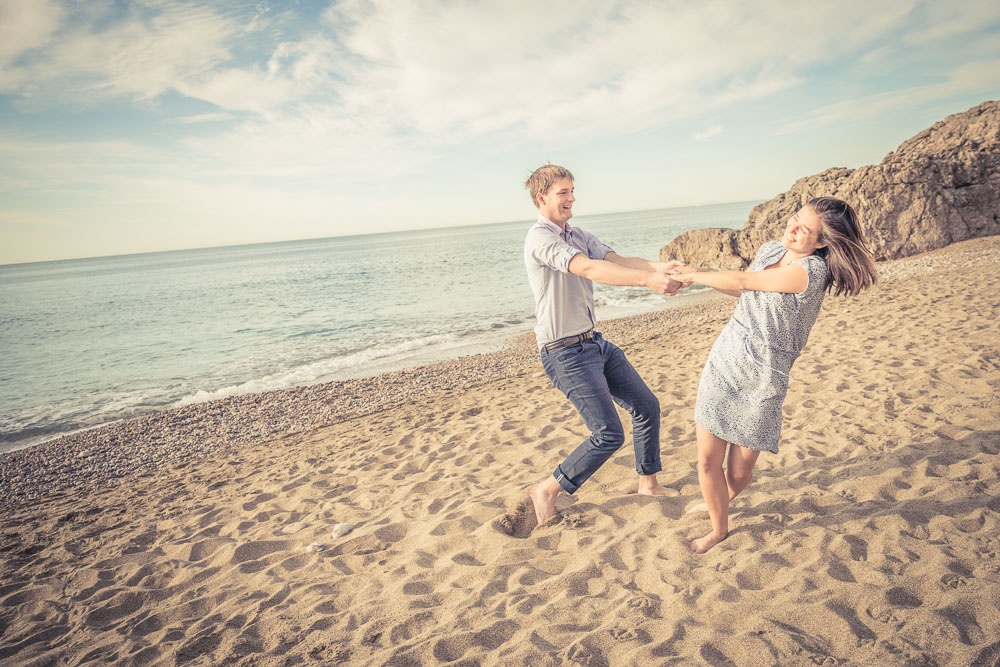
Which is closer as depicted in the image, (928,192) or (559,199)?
(559,199)

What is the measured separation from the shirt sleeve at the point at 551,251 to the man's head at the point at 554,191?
239mm

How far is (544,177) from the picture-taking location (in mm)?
3311

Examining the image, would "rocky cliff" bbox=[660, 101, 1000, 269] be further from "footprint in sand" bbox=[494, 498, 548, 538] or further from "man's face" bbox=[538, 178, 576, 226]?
"footprint in sand" bbox=[494, 498, 548, 538]

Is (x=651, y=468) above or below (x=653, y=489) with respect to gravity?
above

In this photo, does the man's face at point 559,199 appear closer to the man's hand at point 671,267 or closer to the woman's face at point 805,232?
the man's hand at point 671,267

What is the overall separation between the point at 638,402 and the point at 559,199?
1.50 m

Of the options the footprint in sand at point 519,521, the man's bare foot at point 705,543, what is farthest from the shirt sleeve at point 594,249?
the man's bare foot at point 705,543

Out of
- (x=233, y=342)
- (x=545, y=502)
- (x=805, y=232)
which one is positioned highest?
(x=805, y=232)

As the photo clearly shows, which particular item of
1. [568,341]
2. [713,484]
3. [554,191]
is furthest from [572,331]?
[713,484]

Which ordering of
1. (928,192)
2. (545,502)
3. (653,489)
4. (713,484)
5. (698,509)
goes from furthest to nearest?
(928,192) → (653,489) → (545,502) → (698,509) → (713,484)

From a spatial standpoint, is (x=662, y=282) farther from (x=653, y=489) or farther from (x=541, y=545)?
(x=541, y=545)

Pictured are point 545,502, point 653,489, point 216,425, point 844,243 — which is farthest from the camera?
point 216,425

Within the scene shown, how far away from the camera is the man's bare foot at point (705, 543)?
10.2 feet

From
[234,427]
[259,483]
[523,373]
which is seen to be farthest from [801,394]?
[234,427]
